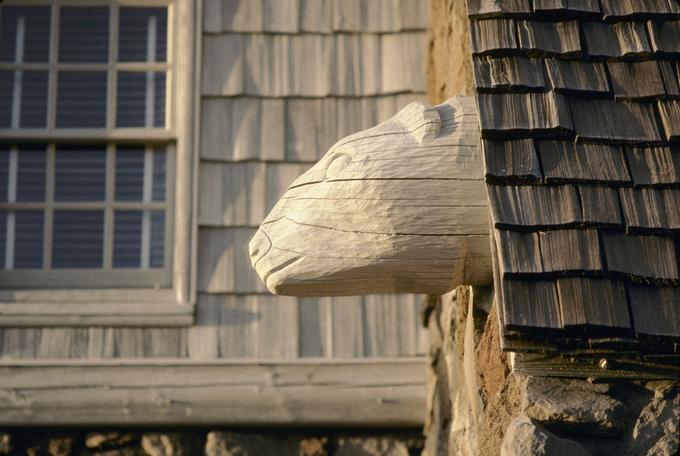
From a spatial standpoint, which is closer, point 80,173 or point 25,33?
point 80,173

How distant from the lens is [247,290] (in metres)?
4.73

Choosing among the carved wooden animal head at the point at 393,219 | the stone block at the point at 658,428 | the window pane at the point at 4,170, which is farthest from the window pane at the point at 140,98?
the stone block at the point at 658,428

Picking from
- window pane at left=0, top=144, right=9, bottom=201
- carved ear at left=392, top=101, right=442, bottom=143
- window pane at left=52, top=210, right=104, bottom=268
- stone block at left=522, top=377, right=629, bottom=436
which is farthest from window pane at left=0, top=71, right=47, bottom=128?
stone block at left=522, top=377, right=629, bottom=436

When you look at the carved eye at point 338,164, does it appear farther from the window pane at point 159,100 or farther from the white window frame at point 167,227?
the window pane at point 159,100

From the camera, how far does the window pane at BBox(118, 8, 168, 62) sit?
205 inches

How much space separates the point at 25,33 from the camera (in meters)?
5.21

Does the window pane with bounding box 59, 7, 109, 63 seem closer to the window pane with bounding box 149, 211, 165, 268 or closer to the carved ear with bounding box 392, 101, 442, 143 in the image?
the window pane with bounding box 149, 211, 165, 268

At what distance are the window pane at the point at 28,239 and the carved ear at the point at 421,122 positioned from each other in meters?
2.68

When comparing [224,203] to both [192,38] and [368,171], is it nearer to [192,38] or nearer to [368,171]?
[192,38]

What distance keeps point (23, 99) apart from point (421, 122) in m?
2.97

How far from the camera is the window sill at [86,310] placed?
4.64 m

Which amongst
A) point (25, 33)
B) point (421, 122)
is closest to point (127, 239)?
point (25, 33)

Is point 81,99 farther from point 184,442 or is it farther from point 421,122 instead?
point 421,122

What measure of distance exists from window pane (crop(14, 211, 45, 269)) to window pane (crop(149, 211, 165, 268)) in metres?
0.50
